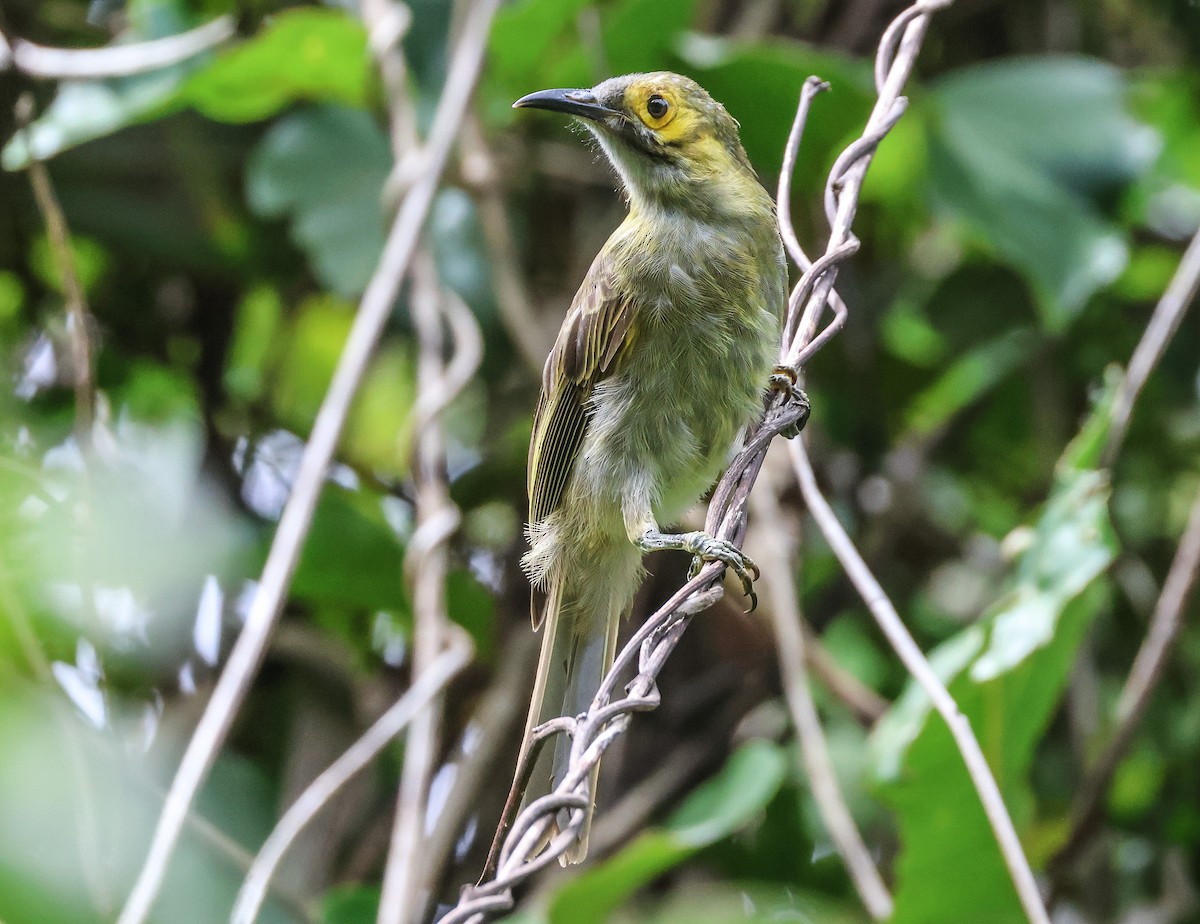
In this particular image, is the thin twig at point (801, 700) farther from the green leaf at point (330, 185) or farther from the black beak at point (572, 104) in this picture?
the green leaf at point (330, 185)

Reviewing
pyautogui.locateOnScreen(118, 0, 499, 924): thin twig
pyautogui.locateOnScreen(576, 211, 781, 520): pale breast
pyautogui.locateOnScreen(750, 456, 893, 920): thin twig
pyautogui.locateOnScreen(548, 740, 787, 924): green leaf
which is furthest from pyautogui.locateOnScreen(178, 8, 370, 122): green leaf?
pyautogui.locateOnScreen(548, 740, 787, 924): green leaf

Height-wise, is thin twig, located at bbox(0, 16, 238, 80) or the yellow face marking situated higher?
thin twig, located at bbox(0, 16, 238, 80)

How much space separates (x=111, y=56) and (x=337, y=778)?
1792 millimetres

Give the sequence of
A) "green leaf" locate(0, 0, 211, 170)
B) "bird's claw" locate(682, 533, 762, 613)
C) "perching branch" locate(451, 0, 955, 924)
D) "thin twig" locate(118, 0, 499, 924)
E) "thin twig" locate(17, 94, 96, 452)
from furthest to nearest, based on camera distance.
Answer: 1. "green leaf" locate(0, 0, 211, 170)
2. "thin twig" locate(17, 94, 96, 452)
3. "thin twig" locate(118, 0, 499, 924)
4. "bird's claw" locate(682, 533, 762, 613)
5. "perching branch" locate(451, 0, 955, 924)

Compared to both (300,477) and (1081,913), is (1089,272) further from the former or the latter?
(300,477)

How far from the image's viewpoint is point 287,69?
124 inches

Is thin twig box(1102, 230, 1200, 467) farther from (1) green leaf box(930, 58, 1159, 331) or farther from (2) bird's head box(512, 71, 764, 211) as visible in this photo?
(2) bird's head box(512, 71, 764, 211)

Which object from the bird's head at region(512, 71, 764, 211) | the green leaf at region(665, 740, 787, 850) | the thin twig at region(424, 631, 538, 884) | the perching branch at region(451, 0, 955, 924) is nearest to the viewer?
the perching branch at region(451, 0, 955, 924)

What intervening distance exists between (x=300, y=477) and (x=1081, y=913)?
7.14 feet

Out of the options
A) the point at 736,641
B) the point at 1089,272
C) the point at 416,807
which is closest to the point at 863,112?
the point at 1089,272

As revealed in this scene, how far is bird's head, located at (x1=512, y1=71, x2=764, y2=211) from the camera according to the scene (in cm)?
238

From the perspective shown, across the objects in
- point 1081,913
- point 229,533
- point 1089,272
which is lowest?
point 1081,913

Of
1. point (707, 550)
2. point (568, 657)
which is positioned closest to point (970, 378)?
point (568, 657)

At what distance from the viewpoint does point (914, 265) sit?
3.83m
